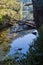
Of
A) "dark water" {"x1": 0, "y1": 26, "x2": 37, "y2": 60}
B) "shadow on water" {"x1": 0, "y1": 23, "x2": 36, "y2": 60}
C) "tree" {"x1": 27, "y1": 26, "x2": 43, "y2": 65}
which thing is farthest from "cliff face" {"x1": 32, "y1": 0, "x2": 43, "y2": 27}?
"shadow on water" {"x1": 0, "y1": 23, "x2": 36, "y2": 60}

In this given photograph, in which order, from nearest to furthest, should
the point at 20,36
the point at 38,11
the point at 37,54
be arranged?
the point at 37,54 < the point at 38,11 < the point at 20,36

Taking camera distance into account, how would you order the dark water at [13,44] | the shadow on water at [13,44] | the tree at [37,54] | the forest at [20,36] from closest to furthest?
the tree at [37,54]
the forest at [20,36]
the dark water at [13,44]
the shadow on water at [13,44]

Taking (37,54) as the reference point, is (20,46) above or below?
below

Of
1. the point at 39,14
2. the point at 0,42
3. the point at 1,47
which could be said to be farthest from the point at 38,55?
the point at 0,42

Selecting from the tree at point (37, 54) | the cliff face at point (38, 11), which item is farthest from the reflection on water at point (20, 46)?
the tree at point (37, 54)

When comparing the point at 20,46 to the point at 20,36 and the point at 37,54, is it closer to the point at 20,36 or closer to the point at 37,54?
the point at 20,36

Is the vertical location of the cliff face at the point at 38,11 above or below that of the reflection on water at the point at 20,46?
above

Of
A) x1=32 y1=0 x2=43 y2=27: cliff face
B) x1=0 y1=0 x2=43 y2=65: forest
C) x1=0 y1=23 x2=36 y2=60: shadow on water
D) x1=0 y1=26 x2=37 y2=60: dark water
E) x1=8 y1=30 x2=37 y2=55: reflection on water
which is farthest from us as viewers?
x1=0 y1=23 x2=36 y2=60: shadow on water

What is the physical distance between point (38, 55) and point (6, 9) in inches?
Result: 646

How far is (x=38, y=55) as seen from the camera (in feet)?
17.2

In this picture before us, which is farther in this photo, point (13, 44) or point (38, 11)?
point (13, 44)

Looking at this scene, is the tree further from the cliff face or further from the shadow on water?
the shadow on water

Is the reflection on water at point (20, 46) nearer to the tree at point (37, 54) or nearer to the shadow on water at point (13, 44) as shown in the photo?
the shadow on water at point (13, 44)

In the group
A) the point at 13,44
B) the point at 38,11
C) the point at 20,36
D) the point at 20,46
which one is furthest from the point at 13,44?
the point at 38,11
